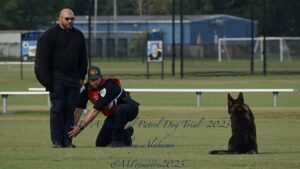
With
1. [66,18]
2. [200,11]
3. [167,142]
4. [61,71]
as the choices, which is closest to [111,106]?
[61,71]

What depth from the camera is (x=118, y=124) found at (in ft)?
54.1

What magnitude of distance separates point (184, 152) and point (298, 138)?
5.41 metres

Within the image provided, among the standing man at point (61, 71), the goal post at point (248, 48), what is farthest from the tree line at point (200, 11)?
the standing man at point (61, 71)

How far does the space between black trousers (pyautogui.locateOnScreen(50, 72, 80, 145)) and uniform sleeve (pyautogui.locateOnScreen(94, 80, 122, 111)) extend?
1.37ft

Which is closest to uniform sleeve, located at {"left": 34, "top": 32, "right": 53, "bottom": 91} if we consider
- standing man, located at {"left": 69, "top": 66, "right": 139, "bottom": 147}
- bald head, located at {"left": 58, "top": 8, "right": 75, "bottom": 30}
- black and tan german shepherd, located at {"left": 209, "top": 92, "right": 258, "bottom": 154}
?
bald head, located at {"left": 58, "top": 8, "right": 75, "bottom": 30}

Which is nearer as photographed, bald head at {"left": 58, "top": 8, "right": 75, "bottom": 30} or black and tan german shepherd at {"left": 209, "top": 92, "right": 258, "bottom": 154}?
black and tan german shepherd at {"left": 209, "top": 92, "right": 258, "bottom": 154}

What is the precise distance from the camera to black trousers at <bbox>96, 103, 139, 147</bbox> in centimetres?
1630

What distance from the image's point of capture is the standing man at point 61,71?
15.9 m

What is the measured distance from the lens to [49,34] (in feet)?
52.2

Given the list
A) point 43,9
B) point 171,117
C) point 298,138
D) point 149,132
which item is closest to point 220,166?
point 298,138

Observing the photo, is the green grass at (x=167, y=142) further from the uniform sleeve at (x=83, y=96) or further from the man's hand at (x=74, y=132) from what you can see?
the uniform sleeve at (x=83, y=96)

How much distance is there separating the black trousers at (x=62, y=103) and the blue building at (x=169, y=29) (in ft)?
212

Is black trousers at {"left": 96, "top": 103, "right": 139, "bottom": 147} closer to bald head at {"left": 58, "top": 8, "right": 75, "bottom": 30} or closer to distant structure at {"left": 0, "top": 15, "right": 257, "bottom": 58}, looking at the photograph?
bald head at {"left": 58, "top": 8, "right": 75, "bottom": 30}

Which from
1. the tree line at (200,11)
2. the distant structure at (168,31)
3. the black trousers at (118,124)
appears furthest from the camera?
the distant structure at (168,31)
